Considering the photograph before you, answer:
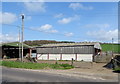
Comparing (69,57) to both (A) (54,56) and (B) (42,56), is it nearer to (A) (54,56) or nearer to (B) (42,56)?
(A) (54,56)

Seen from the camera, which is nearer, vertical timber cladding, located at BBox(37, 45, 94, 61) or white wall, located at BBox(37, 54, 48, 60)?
vertical timber cladding, located at BBox(37, 45, 94, 61)

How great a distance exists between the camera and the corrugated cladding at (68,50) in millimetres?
43094

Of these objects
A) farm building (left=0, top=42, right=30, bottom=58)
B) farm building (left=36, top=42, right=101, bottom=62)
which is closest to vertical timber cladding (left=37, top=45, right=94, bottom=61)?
farm building (left=36, top=42, right=101, bottom=62)

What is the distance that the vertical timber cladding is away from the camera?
43000 millimetres

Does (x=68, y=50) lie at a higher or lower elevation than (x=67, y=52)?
higher

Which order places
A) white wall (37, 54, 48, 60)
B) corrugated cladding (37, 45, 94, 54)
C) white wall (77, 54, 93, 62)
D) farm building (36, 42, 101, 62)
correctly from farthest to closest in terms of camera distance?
white wall (37, 54, 48, 60) < corrugated cladding (37, 45, 94, 54) < farm building (36, 42, 101, 62) < white wall (77, 54, 93, 62)

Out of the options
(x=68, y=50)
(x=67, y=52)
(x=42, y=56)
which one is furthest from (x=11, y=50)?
(x=68, y=50)

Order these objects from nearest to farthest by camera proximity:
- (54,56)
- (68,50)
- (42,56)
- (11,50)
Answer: (68,50)
(54,56)
(42,56)
(11,50)

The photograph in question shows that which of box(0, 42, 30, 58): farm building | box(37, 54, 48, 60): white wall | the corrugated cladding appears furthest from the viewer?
box(0, 42, 30, 58): farm building

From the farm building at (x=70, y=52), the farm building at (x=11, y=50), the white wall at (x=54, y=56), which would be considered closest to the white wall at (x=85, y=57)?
the farm building at (x=70, y=52)

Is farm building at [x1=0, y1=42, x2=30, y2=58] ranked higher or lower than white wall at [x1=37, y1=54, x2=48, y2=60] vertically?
higher

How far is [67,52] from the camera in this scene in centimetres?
4581

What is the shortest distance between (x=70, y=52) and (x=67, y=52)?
80 centimetres

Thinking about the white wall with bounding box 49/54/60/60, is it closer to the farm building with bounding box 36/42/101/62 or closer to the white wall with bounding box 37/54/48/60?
the farm building with bounding box 36/42/101/62
